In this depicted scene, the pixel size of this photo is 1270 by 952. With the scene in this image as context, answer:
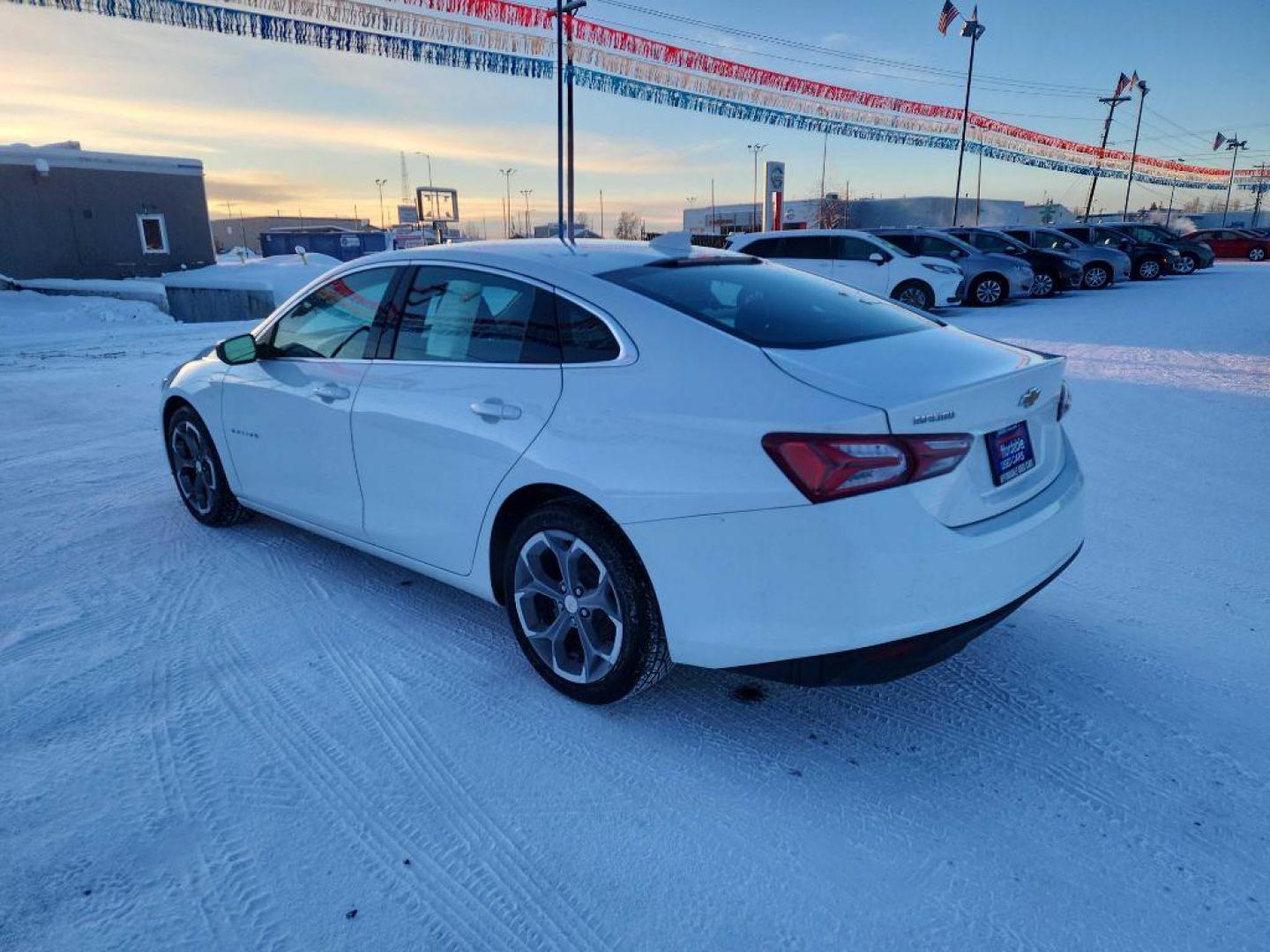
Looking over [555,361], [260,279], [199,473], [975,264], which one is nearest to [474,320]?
[555,361]

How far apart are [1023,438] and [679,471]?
3.72 feet

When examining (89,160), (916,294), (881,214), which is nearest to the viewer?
(916,294)

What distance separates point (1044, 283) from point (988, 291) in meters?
2.81

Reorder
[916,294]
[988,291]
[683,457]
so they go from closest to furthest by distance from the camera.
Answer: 1. [683,457]
2. [916,294]
3. [988,291]

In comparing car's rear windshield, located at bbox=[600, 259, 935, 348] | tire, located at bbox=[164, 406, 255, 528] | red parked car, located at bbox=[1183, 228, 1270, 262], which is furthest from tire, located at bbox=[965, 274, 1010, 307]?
red parked car, located at bbox=[1183, 228, 1270, 262]

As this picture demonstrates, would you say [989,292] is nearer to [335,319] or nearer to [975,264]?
[975,264]

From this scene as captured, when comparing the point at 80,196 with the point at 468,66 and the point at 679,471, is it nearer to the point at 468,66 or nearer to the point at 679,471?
the point at 468,66

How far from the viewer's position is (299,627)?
3441 mm

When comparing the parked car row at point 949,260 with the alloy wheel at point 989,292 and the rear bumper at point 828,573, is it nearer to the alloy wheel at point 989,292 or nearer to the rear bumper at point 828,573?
the alloy wheel at point 989,292

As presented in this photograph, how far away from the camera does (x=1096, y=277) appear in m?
20.4

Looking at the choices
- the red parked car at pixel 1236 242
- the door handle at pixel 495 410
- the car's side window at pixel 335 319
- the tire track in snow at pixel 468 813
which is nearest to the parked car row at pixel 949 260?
A: the car's side window at pixel 335 319

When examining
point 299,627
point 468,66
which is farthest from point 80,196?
point 299,627

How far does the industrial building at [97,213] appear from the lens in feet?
83.9

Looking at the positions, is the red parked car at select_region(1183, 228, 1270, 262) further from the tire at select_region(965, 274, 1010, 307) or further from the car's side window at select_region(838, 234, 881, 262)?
the car's side window at select_region(838, 234, 881, 262)
